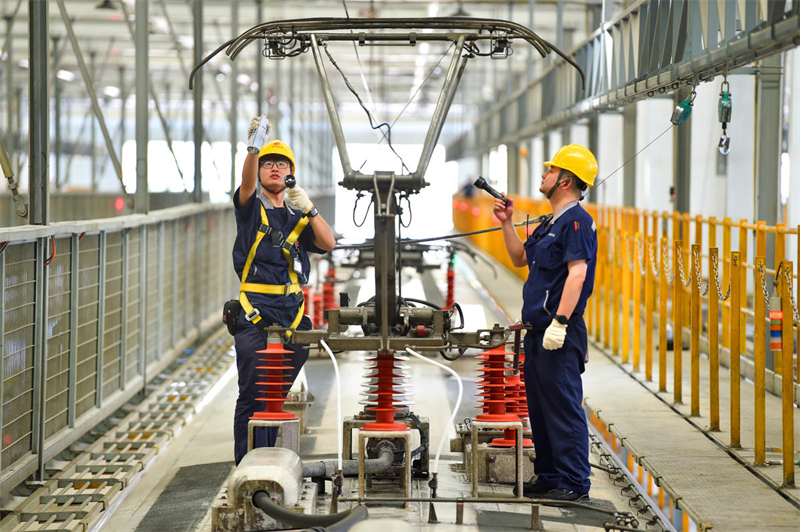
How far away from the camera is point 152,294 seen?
9969 mm

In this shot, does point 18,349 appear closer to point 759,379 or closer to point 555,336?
point 555,336

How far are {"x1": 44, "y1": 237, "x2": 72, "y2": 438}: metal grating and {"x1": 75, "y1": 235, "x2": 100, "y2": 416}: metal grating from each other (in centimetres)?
28

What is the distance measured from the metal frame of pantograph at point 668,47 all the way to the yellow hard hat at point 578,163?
88 centimetres

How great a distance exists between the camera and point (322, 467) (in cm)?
532

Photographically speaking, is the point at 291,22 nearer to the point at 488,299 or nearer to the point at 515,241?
the point at 515,241

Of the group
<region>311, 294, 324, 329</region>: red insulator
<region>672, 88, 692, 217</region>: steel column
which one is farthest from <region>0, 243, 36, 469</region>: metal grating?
<region>672, 88, 692, 217</region>: steel column

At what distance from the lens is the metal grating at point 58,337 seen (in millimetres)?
6609

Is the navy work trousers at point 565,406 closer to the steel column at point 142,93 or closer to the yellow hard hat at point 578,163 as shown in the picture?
the yellow hard hat at point 578,163

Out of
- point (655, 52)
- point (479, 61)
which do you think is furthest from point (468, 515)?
point (479, 61)

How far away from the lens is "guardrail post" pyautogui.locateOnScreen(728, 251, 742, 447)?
6.83m

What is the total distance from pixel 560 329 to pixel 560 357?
0.79ft

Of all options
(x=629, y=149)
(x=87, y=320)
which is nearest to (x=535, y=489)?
(x=87, y=320)

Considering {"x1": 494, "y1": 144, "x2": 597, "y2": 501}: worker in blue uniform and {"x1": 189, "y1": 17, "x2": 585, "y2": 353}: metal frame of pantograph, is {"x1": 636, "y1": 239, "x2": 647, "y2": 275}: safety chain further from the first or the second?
{"x1": 189, "y1": 17, "x2": 585, "y2": 353}: metal frame of pantograph

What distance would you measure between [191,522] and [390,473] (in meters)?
1.10
